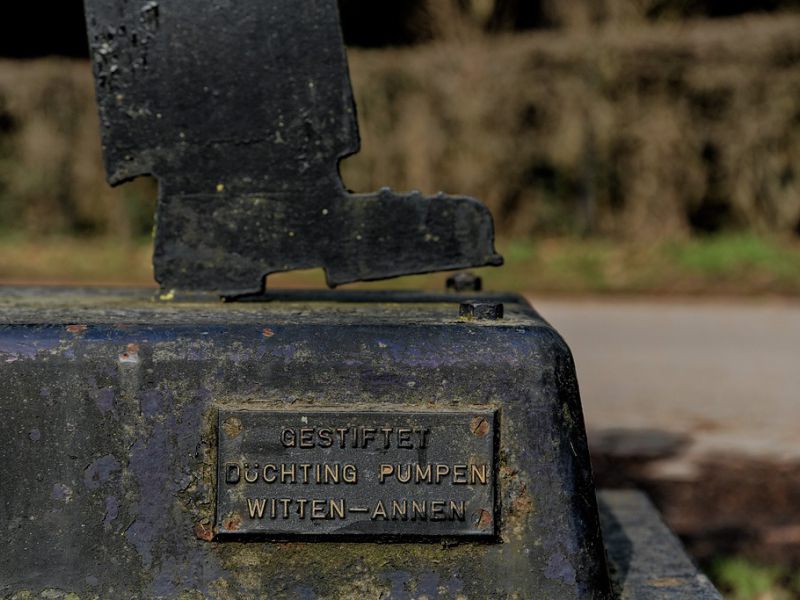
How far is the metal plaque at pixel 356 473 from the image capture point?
1.85 m

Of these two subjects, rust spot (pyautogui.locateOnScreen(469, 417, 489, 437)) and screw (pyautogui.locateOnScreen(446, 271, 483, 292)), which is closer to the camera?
rust spot (pyautogui.locateOnScreen(469, 417, 489, 437))

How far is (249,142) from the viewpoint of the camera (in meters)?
2.18

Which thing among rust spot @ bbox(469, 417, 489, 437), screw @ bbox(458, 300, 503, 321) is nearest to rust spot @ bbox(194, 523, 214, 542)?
rust spot @ bbox(469, 417, 489, 437)

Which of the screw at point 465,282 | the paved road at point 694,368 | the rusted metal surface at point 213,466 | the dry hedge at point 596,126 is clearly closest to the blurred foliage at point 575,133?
the dry hedge at point 596,126

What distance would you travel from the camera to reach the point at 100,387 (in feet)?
6.14

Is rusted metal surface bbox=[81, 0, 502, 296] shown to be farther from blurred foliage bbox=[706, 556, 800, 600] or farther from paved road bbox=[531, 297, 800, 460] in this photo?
paved road bbox=[531, 297, 800, 460]

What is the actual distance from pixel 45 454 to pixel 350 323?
0.54m

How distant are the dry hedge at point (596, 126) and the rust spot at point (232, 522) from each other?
9.08m

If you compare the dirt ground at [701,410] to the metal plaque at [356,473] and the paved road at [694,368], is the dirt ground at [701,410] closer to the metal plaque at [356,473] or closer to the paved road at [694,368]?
the paved road at [694,368]

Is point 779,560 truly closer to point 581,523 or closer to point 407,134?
point 581,523

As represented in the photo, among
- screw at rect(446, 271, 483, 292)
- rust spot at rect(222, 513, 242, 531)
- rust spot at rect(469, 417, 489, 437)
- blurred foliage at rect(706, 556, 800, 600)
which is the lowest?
blurred foliage at rect(706, 556, 800, 600)

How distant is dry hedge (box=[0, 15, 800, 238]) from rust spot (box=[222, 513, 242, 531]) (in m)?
9.08

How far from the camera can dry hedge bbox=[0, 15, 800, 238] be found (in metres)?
10.7

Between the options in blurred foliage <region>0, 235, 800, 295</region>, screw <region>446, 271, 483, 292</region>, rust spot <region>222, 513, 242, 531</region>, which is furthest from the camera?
blurred foliage <region>0, 235, 800, 295</region>
